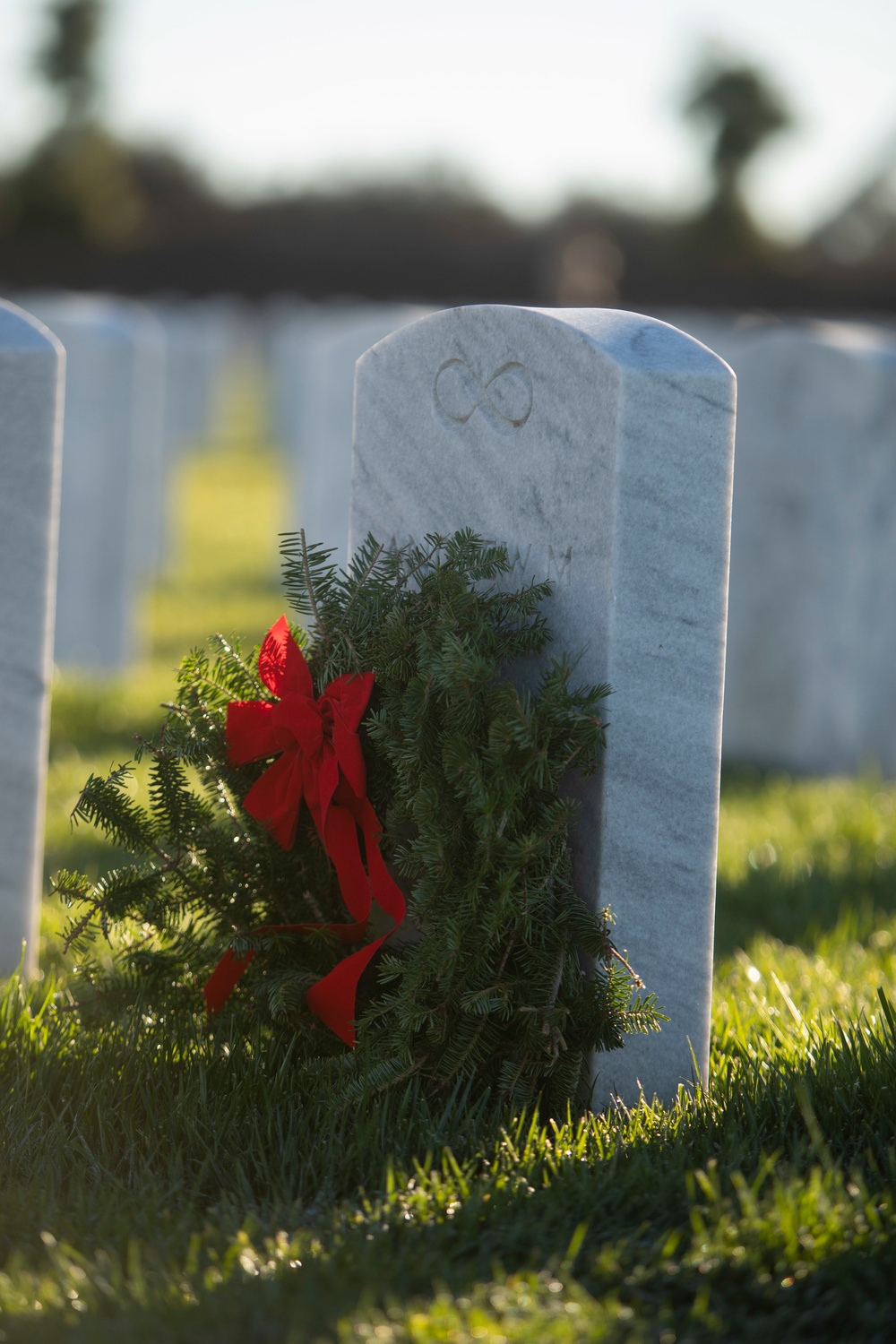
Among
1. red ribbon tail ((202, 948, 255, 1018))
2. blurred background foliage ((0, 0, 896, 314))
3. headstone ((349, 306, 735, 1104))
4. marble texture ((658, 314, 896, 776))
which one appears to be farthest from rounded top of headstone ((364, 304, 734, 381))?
blurred background foliage ((0, 0, 896, 314))

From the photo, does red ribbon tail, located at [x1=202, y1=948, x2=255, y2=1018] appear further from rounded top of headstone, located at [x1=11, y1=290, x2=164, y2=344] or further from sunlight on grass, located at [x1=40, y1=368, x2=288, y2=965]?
rounded top of headstone, located at [x1=11, y1=290, x2=164, y2=344]

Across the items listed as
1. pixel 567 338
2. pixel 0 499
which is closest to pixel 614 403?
pixel 567 338

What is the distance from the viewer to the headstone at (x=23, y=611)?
2.35 m

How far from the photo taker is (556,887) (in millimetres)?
1759

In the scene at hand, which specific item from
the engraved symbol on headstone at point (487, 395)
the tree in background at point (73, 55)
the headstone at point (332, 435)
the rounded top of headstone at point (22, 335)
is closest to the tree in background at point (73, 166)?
the tree in background at point (73, 55)

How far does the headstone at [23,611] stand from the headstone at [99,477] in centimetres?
328

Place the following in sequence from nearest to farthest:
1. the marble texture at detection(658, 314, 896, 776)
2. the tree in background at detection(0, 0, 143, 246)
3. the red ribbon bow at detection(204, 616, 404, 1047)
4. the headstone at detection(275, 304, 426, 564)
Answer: the red ribbon bow at detection(204, 616, 404, 1047) < the marble texture at detection(658, 314, 896, 776) < the headstone at detection(275, 304, 426, 564) < the tree in background at detection(0, 0, 143, 246)

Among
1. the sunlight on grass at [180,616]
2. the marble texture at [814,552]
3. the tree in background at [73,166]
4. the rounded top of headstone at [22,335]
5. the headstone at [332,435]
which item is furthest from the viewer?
the tree in background at [73,166]

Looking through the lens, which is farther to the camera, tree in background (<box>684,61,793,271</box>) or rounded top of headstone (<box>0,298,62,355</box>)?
tree in background (<box>684,61,793,271</box>)

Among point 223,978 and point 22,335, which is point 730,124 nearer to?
point 22,335

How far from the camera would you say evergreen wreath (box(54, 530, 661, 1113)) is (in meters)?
1.69

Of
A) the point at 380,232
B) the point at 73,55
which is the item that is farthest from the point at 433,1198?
the point at 73,55

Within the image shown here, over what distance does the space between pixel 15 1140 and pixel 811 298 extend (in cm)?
2777

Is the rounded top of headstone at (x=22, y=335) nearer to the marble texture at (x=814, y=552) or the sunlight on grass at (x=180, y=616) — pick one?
the sunlight on grass at (x=180, y=616)
